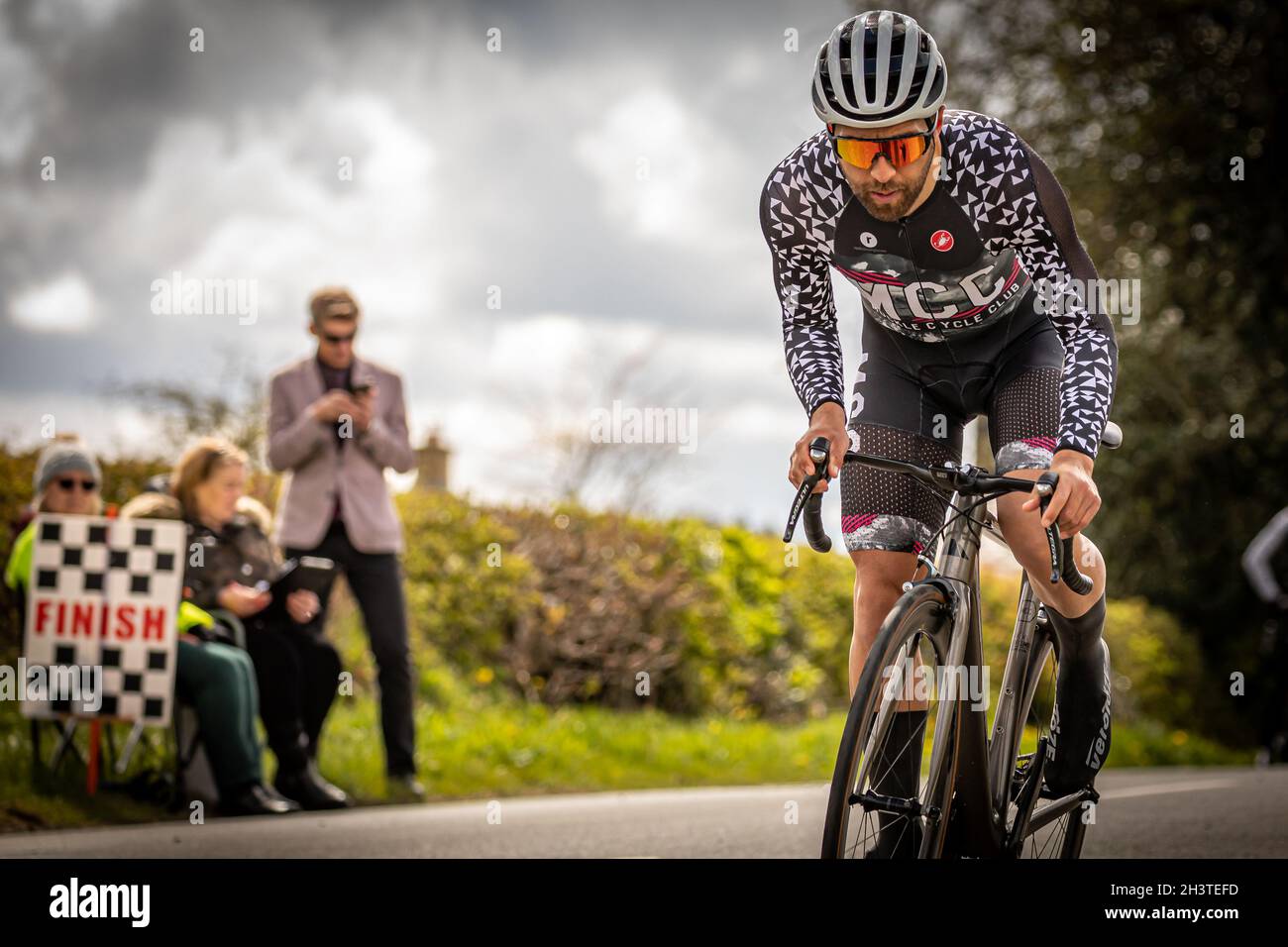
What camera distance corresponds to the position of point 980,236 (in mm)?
3959

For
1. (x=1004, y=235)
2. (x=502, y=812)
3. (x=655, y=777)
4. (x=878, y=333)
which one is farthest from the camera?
(x=655, y=777)

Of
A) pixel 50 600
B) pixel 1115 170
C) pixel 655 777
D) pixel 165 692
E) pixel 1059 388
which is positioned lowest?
pixel 655 777

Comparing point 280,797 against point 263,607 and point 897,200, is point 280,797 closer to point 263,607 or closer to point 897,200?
point 263,607

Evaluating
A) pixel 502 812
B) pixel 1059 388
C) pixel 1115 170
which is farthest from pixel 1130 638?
pixel 1059 388

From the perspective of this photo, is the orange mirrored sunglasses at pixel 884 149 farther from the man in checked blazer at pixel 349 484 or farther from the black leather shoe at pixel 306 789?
the black leather shoe at pixel 306 789

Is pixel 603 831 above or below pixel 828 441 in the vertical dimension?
below

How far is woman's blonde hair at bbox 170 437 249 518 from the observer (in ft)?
24.2

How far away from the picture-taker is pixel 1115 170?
1761 cm

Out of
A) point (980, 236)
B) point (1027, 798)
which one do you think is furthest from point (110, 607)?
point (980, 236)

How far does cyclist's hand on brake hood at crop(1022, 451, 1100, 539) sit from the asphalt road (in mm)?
1920

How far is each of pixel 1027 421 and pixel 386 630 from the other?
4.47 m
